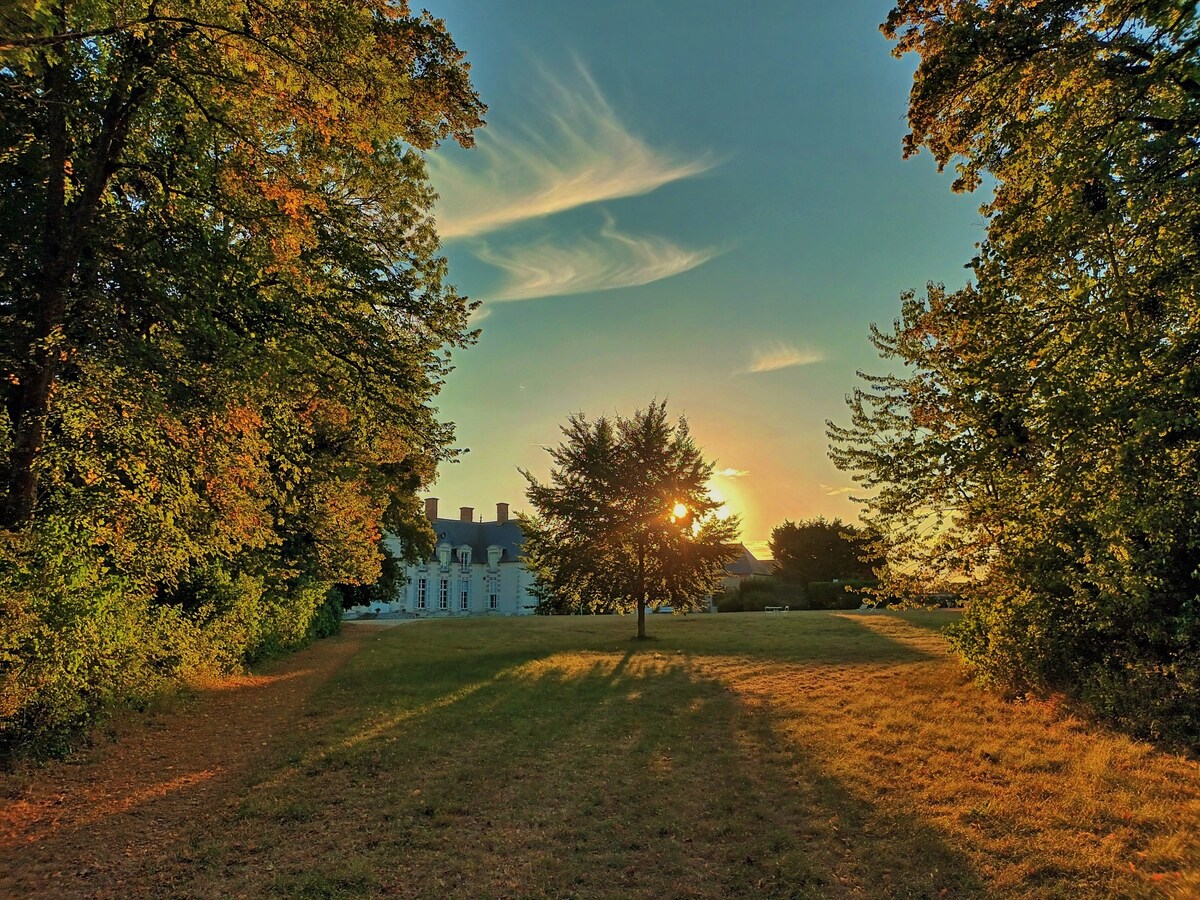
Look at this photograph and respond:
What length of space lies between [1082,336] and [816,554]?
4336 centimetres

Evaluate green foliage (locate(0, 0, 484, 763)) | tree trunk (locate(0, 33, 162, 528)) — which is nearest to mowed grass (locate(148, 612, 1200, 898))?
green foliage (locate(0, 0, 484, 763))

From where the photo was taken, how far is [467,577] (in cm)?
6316

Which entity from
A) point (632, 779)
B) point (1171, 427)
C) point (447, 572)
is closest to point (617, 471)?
point (632, 779)

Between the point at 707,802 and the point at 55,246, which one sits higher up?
the point at 55,246

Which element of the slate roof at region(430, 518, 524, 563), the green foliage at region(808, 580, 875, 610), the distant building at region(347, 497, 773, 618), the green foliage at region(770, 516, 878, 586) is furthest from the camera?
the slate roof at region(430, 518, 524, 563)

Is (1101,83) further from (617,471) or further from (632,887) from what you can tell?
(617,471)

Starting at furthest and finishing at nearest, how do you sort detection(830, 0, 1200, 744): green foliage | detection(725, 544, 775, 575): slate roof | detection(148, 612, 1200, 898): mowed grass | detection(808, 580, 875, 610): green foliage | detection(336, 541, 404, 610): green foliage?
detection(725, 544, 775, 575): slate roof
detection(808, 580, 875, 610): green foliage
detection(336, 541, 404, 610): green foliage
detection(830, 0, 1200, 744): green foliage
detection(148, 612, 1200, 898): mowed grass

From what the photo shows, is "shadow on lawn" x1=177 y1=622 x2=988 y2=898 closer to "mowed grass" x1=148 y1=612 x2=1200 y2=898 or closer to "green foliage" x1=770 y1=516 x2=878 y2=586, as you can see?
"mowed grass" x1=148 y1=612 x2=1200 y2=898

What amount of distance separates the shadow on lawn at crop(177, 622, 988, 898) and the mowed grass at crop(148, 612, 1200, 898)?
3 centimetres

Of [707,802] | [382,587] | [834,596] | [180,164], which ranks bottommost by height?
[834,596]

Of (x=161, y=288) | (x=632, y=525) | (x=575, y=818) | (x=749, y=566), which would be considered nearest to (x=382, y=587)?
(x=632, y=525)

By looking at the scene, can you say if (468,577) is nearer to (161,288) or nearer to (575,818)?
(161,288)

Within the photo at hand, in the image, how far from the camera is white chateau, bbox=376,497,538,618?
60.9m

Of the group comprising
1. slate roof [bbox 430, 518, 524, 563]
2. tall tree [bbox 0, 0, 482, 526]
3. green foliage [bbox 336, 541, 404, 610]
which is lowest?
green foliage [bbox 336, 541, 404, 610]
